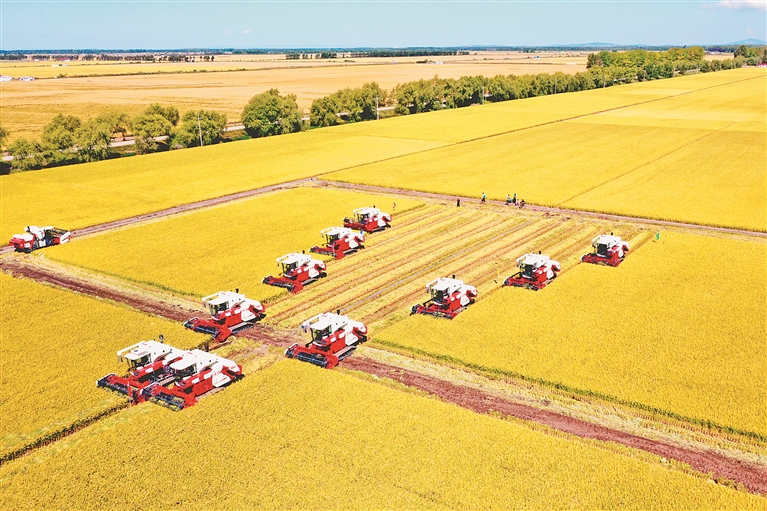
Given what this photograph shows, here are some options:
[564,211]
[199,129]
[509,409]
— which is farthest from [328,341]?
[199,129]

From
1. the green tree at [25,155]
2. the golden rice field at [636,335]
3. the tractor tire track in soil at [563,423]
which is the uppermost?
the green tree at [25,155]

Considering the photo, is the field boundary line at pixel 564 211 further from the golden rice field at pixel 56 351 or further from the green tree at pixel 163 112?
the green tree at pixel 163 112

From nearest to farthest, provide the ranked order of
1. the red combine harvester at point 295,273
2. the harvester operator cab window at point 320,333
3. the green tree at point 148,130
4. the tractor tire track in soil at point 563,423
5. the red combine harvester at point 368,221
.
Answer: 1. the tractor tire track in soil at point 563,423
2. the harvester operator cab window at point 320,333
3. the red combine harvester at point 295,273
4. the red combine harvester at point 368,221
5. the green tree at point 148,130

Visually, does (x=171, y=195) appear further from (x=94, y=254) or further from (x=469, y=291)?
(x=469, y=291)

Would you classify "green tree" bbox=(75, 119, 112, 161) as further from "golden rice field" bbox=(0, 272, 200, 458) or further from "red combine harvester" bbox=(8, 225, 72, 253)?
"golden rice field" bbox=(0, 272, 200, 458)

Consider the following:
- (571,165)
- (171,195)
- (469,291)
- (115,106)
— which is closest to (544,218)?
(469,291)

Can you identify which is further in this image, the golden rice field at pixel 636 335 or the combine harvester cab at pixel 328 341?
the combine harvester cab at pixel 328 341

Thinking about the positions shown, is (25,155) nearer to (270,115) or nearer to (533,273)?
(270,115)

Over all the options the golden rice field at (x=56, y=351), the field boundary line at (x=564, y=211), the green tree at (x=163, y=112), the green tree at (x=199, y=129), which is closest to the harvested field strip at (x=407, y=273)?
the field boundary line at (x=564, y=211)
